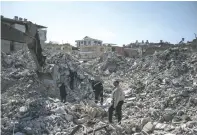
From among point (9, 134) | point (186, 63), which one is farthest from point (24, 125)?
point (186, 63)

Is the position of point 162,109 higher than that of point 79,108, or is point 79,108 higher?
point 79,108

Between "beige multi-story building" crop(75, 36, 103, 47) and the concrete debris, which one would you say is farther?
"beige multi-story building" crop(75, 36, 103, 47)

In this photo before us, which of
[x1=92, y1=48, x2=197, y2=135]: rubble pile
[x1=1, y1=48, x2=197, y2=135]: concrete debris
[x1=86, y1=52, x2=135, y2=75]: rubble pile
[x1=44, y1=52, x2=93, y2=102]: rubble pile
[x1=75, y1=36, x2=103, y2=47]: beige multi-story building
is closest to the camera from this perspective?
[x1=1, y1=48, x2=197, y2=135]: concrete debris

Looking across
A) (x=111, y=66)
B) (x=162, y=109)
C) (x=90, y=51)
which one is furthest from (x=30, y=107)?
(x=90, y=51)

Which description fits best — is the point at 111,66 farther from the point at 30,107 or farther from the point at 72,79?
the point at 30,107

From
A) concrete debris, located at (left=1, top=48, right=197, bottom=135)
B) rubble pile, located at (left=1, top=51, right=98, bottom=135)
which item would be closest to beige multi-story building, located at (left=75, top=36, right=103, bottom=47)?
concrete debris, located at (left=1, top=48, right=197, bottom=135)


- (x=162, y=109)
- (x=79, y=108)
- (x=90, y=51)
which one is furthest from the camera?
(x=90, y=51)

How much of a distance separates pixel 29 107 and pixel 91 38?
59.8m

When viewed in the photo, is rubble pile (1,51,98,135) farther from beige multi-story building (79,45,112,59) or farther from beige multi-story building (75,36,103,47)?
beige multi-story building (75,36,103,47)

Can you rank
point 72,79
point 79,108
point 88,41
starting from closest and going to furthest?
1. point 79,108
2. point 72,79
3. point 88,41

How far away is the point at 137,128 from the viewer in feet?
24.0

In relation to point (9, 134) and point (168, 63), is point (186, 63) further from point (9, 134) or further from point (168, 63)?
point (9, 134)

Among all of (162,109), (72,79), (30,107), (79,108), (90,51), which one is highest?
(90,51)

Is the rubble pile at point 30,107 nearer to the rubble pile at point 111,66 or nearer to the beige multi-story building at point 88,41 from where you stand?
the rubble pile at point 111,66
